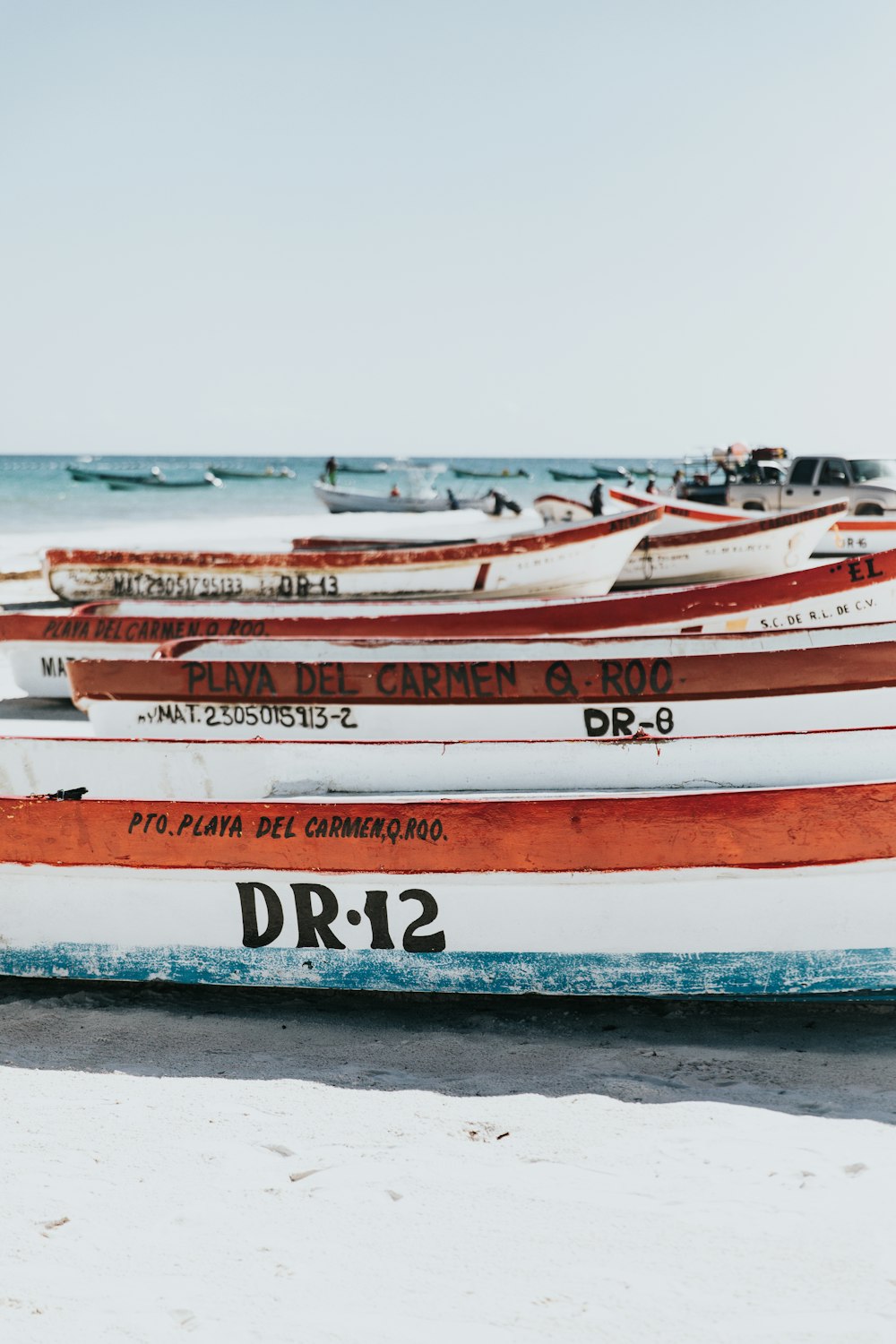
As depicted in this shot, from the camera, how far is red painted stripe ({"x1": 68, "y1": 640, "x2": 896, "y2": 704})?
227 inches

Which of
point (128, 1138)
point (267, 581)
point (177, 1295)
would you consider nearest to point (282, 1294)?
point (177, 1295)

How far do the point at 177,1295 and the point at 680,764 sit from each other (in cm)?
295

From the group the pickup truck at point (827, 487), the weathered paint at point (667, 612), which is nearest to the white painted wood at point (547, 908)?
the weathered paint at point (667, 612)

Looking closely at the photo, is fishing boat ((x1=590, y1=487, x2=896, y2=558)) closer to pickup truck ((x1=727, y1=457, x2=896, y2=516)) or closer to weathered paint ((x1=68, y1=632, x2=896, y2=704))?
pickup truck ((x1=727, y1=457, x2=896, y2=516))

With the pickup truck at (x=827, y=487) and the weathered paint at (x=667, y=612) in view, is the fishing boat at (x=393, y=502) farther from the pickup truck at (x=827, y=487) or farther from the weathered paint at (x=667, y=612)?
the weathered paint at (x=667, y=612)

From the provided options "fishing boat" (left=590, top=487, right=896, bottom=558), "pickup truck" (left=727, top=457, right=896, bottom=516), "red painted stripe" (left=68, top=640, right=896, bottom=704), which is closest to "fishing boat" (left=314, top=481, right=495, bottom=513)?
"pickup truck" (left=727, top=457, right=896, bottom=516)

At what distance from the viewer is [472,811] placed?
368 cm

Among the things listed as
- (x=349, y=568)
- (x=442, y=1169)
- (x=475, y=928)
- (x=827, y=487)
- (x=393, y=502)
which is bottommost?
(x=442, y=1169)

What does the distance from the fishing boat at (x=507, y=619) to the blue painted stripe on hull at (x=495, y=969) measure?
3592 mm

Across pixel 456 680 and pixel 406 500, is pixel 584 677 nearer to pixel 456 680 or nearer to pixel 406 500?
pixel 456 680

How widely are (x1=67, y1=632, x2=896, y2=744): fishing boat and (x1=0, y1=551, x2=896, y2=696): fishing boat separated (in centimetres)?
143

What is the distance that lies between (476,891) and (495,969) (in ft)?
0.94

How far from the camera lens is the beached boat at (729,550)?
1295 centimetres

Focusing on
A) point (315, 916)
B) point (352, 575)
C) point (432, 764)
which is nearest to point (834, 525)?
point (352, 575)
